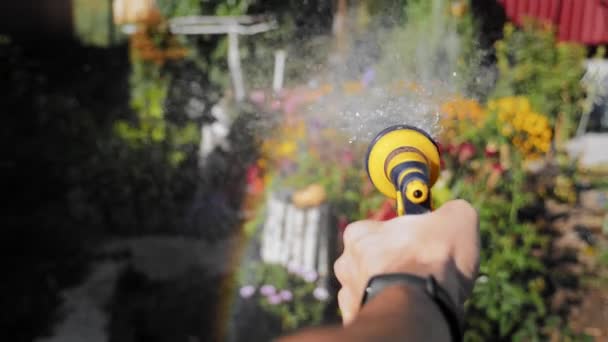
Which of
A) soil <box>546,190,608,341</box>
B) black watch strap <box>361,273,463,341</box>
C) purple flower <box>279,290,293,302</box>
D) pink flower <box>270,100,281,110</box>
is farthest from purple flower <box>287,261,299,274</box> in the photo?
black watch strap <box>361,273,463,341</box>

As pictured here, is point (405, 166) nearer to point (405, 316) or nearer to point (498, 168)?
point (405, 316)

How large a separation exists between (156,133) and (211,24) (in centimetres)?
74

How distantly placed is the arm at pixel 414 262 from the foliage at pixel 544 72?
2.20 meters

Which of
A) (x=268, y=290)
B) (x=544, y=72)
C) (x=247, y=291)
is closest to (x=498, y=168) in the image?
(x=544, y=72)

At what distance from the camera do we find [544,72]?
3270mm

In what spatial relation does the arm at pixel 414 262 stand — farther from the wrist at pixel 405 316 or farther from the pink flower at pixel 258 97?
the pink flower at pixel 258 97

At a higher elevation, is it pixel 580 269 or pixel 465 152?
pixel 465 152

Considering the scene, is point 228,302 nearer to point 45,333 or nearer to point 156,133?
point 45,333

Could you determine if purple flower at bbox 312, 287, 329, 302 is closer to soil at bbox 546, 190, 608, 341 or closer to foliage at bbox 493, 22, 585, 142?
soil at bbox 546, 190, 608, 341

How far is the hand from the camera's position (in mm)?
840

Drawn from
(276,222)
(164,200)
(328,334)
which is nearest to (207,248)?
(164,200)

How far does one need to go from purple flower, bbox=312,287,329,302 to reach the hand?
1.98 metres

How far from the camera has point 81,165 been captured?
4.24 meters

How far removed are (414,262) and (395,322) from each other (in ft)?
0.49
